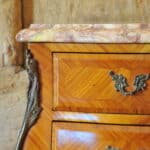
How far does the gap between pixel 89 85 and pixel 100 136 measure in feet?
0.44

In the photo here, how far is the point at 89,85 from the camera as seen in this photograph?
33.4 inches

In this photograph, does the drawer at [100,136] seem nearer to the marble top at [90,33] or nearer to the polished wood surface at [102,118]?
the polished wood surface at [102,118]

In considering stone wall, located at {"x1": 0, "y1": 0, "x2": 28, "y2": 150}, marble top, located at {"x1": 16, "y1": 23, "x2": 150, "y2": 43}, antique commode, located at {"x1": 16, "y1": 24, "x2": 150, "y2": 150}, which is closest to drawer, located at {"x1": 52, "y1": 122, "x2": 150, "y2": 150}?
Answer: antique commode, located at {"x1": 16, "y1": 24, "x2": 150, "y2": 150}

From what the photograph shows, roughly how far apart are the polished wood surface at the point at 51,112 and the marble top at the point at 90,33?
0.07 feet

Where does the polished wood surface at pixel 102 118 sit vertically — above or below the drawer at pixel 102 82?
below

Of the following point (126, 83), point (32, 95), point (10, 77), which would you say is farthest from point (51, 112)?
point (10, 77)

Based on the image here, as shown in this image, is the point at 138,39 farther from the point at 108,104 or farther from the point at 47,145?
the point at 47,145

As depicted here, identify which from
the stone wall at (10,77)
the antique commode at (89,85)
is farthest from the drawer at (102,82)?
the stone wall at (10,77)

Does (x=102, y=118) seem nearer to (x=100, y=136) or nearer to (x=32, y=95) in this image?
(x=100, y=136)

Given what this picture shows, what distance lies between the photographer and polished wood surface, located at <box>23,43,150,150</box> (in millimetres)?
830

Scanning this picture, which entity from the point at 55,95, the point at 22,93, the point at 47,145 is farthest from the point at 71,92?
the point at 22,93

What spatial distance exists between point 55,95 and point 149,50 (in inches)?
10.6

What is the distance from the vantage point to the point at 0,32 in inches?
58.4

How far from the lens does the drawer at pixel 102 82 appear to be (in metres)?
0.83
